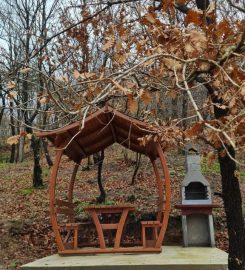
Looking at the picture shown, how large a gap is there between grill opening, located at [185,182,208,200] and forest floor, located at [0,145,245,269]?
720mm

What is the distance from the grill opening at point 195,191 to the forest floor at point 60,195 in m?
0.72

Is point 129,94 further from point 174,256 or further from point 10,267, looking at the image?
point 10,267

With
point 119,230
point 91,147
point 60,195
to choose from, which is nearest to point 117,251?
point 119,230

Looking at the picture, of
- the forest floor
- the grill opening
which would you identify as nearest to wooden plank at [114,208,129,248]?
the forest floor

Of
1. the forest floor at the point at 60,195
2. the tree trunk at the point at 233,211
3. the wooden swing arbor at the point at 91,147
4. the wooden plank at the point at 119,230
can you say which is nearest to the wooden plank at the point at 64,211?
the wooden swing arbor at the point at 91,147

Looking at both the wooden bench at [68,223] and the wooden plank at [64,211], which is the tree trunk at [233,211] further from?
the wooden plank at [64,211]

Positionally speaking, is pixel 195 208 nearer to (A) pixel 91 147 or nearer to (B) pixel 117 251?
(B) pixel 117 251

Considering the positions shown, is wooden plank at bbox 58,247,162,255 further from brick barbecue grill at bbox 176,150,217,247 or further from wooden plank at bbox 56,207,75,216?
brick barbecue grill at bbox 176,150,217,247

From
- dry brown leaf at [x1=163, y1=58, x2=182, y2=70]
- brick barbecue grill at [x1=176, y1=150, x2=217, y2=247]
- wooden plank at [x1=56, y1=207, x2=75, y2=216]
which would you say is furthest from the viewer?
brick barbecue grill at [x1=176, y1=150, x2=217, y2=247]

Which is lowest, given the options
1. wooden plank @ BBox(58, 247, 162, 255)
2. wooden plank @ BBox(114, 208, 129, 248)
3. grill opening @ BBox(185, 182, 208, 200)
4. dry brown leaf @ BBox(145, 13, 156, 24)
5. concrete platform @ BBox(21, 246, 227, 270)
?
concrete platform @ BBox(21, 246, 227, 270)

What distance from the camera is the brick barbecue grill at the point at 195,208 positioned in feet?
30.1

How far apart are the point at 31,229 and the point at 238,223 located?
558cm

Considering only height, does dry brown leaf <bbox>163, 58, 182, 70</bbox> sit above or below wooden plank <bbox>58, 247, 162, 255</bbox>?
above

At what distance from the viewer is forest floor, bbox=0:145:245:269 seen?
9945 millimetres
